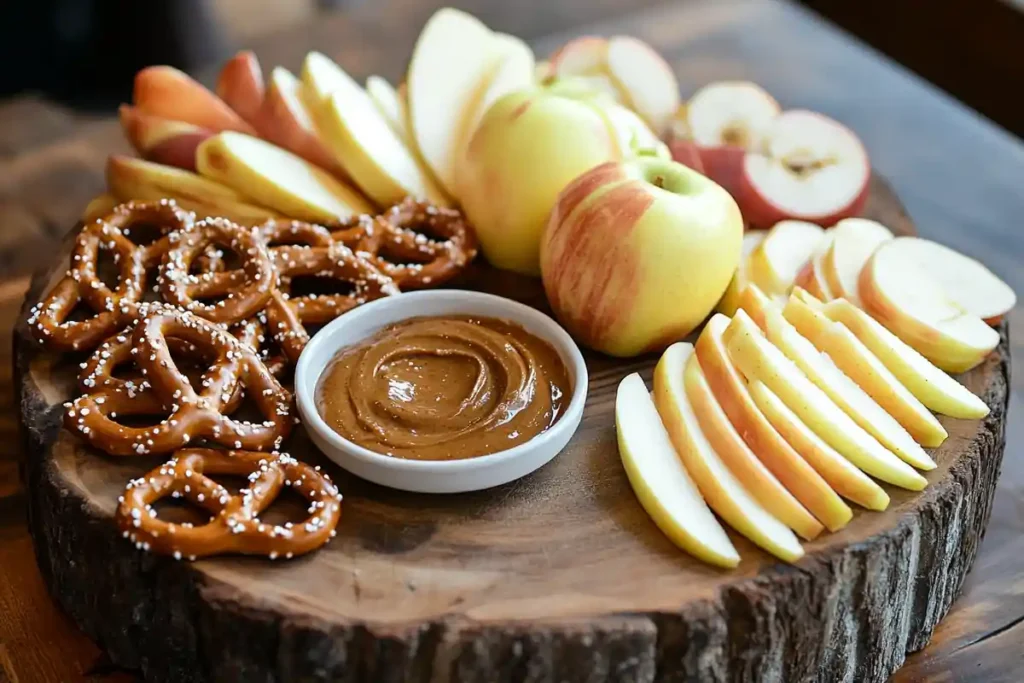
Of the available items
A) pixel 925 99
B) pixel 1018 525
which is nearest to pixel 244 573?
pixel 1018 525

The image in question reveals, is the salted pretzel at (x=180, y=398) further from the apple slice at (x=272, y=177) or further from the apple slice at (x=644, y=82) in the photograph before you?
the apple slice at (x=644, y=82)

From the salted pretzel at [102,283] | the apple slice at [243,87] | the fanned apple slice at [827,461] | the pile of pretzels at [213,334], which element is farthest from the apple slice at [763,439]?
the apple slice at [243,87]

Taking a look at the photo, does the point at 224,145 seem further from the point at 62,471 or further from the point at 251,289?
the point at 62,471

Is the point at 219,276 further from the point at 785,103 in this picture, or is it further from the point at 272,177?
the point at 785,103

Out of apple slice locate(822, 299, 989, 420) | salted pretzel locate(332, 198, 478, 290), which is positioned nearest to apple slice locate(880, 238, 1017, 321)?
apple slice locate(822, 299, 989, 420)

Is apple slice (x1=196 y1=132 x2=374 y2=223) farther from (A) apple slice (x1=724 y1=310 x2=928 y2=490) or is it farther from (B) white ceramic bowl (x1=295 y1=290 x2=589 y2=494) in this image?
(A) apple slice (x1=724 y1=310 x2=928 y2=490)
